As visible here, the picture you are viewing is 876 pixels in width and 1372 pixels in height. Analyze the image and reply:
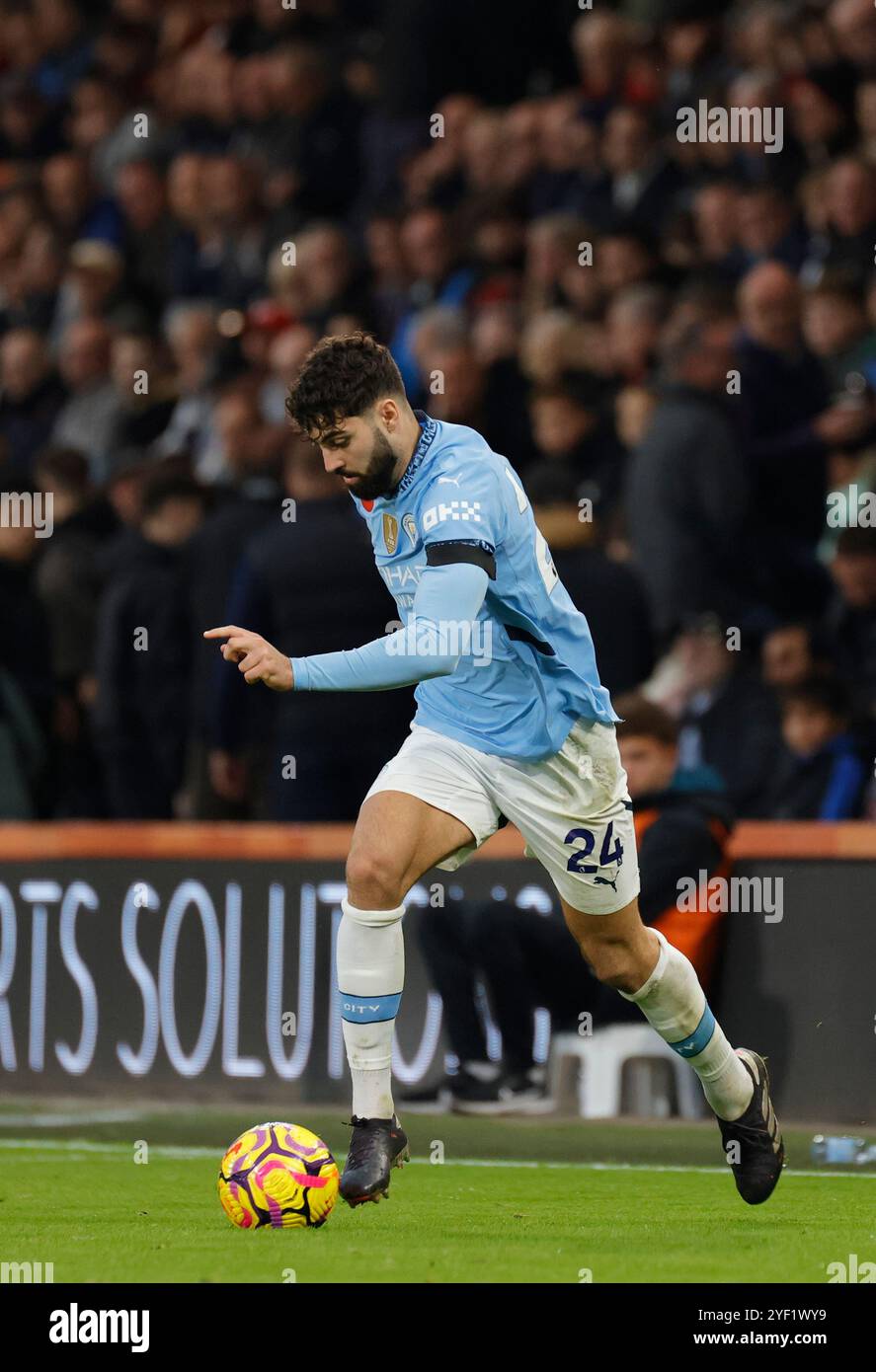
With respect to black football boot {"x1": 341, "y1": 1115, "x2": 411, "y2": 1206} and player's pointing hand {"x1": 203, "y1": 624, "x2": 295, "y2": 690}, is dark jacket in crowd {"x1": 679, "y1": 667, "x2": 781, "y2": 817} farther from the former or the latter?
player's pointing hand {"x1": 203, "y1": 624, "x2": 295, "y2": 690}

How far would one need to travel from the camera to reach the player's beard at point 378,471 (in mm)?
6422

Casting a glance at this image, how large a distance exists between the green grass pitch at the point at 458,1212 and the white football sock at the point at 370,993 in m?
0.35

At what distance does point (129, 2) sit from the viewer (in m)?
15.9

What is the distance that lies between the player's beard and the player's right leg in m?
0.78

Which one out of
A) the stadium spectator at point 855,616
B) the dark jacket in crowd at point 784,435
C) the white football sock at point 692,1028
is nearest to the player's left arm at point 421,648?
the white football sock at point 692,1028

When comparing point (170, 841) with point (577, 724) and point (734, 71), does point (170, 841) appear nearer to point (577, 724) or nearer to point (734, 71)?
point (577, 724)

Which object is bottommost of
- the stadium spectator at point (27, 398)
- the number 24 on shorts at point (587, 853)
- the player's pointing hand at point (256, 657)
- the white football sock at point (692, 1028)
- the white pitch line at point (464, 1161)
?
the white pitch line at point (464, 1161)

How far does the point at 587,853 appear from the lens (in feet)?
21.9

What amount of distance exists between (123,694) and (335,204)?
3.51m

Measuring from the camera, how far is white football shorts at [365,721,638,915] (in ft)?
21.9

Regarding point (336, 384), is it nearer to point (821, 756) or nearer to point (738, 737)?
point (821, 756)

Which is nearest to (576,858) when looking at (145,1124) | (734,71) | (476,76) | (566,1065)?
(566,1065)

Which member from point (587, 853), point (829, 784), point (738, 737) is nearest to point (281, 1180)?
point (587, 853)

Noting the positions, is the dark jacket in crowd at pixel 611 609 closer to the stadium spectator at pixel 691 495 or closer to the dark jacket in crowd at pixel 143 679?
the stadium spectator at pixel 691 495
